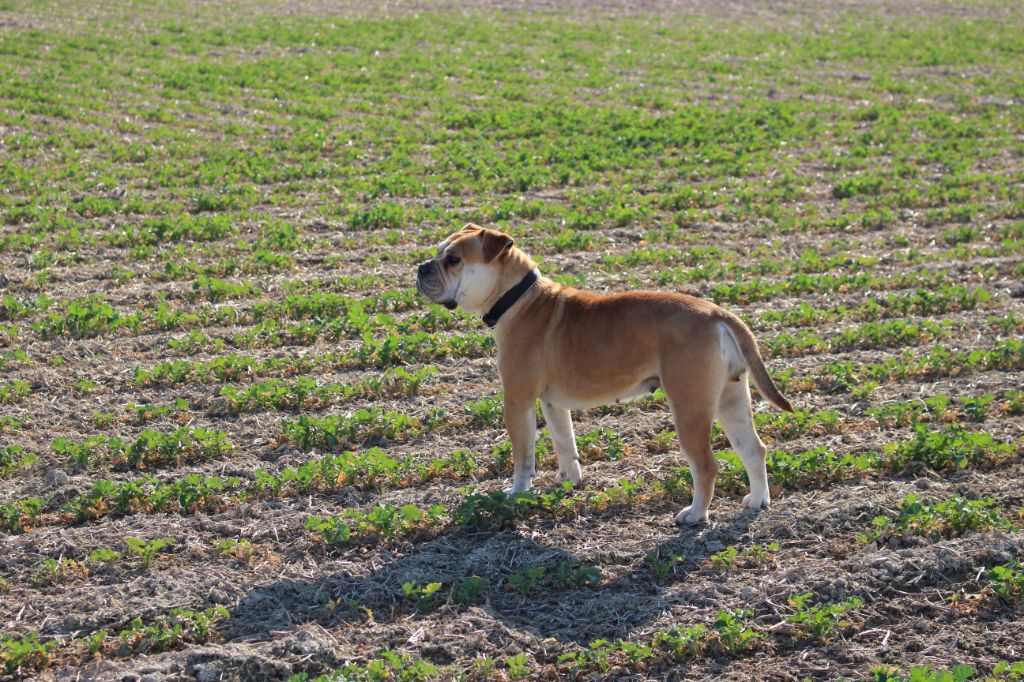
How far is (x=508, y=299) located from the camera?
26.2ft

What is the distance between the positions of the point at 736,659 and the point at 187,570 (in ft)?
10.6

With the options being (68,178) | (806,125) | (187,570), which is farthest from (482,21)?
(187,570)

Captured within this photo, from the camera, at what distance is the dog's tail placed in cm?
720

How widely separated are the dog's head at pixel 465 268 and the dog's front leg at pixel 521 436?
0.77 metres

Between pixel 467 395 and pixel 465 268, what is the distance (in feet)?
6.83

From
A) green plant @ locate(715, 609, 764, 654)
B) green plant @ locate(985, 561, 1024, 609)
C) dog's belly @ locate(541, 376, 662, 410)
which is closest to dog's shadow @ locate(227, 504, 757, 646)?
green plant @ locate(715, 609, 764, 654)

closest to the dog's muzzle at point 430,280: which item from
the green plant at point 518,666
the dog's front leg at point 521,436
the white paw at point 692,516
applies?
the dog's front leg at point 521,436

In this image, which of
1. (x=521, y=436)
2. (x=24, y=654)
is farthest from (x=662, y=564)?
(x=24, y=654)

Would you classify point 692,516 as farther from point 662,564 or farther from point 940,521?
point 940,521

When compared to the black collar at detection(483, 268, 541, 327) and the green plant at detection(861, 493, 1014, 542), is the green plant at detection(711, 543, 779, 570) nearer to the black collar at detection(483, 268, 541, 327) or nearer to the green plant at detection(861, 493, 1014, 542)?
the green plant at detection(861, 493, 1014, 542)

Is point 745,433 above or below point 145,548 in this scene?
above

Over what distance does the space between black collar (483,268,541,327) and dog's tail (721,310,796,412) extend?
4.66 ft

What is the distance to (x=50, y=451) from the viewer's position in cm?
873

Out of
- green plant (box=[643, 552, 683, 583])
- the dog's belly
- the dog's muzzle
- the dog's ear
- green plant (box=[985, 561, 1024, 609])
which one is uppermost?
the dog's ear
